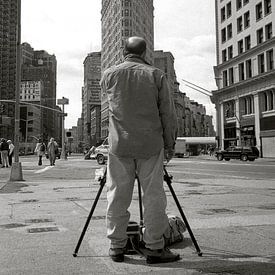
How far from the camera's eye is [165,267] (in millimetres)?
3270

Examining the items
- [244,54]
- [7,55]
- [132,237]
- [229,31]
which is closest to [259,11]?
[244,54]

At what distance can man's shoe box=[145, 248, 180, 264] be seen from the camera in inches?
133

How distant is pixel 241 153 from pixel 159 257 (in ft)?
121

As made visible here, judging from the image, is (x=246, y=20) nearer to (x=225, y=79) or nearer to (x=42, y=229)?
(x=225, y=79)

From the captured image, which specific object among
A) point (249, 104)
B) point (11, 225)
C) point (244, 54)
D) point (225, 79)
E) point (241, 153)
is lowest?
point (11, 225)

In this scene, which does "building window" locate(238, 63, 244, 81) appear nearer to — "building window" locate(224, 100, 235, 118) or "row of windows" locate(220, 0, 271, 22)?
"building window" locate(224, 100, 235, 118)

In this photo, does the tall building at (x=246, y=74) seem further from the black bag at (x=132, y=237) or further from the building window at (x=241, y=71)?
the black bag at (x=132, y=237)

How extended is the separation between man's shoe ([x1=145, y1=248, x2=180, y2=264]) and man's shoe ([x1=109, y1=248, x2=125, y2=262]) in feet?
0.72

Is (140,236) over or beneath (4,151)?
beneath

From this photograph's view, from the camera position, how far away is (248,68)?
50656 mm

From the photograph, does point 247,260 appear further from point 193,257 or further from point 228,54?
point 228,54

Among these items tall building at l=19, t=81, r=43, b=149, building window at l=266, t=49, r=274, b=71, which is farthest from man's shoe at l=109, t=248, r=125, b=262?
tall building at l=19, t=81, r=43, b=149

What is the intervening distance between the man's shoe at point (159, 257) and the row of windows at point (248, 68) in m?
45.7

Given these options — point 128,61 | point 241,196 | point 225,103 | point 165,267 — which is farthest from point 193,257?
point 225,103
